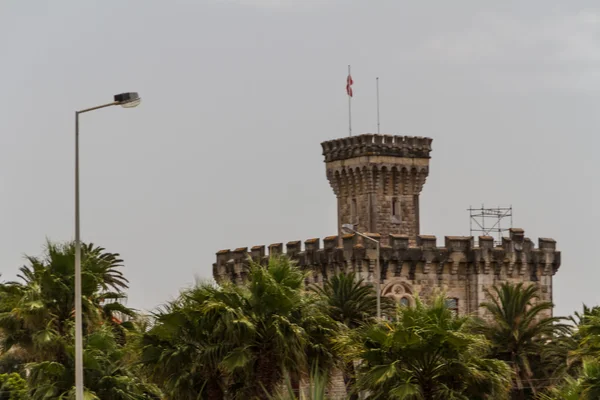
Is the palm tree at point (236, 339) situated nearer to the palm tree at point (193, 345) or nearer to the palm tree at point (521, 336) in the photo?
the palm tree at point (193, 345)

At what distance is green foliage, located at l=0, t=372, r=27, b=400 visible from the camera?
5775 centimetres

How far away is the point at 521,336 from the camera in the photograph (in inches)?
2746

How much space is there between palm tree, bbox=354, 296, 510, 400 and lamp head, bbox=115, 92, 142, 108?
11.0 meters

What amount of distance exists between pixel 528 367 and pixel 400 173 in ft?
68.5

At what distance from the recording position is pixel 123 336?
55.8 meters

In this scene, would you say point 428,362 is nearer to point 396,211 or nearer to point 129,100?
point 129,100

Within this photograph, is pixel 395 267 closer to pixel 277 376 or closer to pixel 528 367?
pixel 528 367

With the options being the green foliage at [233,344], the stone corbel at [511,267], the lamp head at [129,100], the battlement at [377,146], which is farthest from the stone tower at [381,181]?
the lamp head at [129,100]

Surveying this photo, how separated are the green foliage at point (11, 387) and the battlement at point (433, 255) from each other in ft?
72.5

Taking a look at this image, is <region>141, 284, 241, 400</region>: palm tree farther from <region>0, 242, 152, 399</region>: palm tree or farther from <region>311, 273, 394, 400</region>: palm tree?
<region>311, 273, 394, 400</region>: palm tree

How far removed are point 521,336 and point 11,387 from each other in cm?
2100

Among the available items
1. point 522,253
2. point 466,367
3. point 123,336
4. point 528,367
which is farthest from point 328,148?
point 466,367

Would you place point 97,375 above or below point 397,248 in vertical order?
below

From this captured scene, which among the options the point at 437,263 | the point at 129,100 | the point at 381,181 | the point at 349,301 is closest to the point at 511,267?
the point at 437,263
